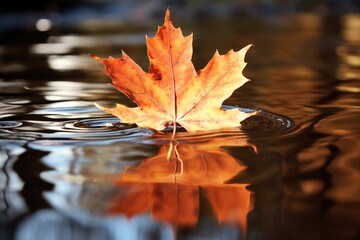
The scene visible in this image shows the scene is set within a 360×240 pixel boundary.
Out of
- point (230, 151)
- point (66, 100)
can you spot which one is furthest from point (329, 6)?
point (230, 151)

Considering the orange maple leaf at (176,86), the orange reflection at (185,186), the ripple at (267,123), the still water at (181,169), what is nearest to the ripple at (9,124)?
the still water at (181,169)

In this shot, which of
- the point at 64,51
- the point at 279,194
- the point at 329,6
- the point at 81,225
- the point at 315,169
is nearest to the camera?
the point at 81,225

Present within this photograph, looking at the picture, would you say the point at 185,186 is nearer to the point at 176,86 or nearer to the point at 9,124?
the point at 176,86

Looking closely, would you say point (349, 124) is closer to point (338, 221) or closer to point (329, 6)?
point (338, 221)

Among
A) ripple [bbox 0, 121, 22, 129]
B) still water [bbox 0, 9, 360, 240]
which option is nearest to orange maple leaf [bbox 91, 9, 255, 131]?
still water [bbox 0, 9, 360, 240]

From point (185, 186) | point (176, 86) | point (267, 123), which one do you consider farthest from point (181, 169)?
point (267, 123)

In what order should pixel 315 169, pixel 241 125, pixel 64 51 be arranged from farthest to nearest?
pixel 64 51
pixel 241 125
pixel 315 169
